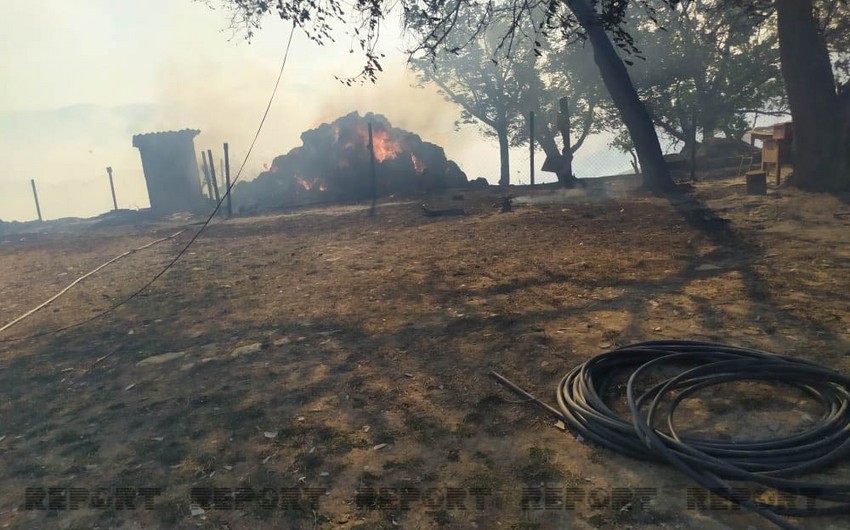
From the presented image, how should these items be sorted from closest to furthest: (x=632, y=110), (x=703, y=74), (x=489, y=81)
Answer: (x=632, y=110) < (x=703, y=74) < (x=489, y=81)

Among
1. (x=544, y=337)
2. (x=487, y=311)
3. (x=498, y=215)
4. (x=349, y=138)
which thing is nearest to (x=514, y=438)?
(x=544, y=337)

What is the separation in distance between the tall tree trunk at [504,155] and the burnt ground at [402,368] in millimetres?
22182

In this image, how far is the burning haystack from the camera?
22641 millimetres

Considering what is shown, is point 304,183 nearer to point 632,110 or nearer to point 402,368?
point 632,110

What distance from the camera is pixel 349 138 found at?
24.7 metres

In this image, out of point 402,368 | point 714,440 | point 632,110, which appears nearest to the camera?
point 714,440

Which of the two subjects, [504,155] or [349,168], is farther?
[504,155]

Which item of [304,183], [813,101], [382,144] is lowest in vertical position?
[304,183]

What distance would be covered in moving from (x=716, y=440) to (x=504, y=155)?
29510mm

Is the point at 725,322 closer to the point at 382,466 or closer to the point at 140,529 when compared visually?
the point at 382,466

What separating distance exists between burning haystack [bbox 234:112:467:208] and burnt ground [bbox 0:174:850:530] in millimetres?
13623

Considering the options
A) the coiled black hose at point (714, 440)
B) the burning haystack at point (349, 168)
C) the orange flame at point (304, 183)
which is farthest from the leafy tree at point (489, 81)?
the coiled black hose at point (714, 440)

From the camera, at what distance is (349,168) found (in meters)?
23.6

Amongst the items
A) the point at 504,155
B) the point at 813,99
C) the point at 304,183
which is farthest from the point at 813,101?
the point at 504,155
